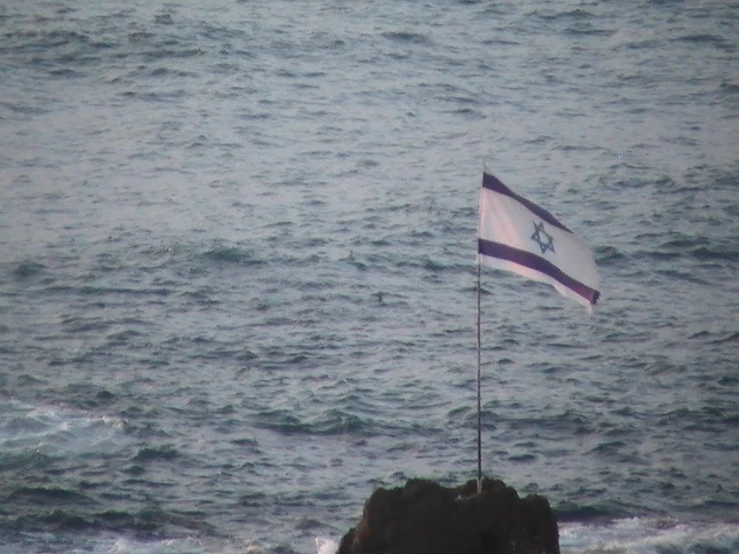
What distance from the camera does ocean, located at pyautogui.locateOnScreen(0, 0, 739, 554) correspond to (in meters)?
24.9

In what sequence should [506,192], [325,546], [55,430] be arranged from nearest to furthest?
[506,192], [325,546], [55,430]

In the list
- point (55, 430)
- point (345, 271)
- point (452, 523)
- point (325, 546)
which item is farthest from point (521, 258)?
point (345, 271)

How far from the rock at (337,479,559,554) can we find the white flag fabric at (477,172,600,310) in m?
A: 2.61

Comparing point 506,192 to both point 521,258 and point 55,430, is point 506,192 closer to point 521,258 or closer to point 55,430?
point 521,258

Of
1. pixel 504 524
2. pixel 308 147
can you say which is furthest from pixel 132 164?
pixel 504 524

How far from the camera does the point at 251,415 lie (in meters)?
27.3

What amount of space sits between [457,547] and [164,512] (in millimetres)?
6911

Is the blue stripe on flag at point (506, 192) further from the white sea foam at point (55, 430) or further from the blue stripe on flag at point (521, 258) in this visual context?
the white sea foam at point (55, 430)

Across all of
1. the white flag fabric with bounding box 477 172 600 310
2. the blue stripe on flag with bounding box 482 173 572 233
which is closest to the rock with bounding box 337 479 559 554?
the white flag fabric with bounding box 477 172 600 310

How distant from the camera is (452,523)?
18109mm

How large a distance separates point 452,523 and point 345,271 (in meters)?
17.1

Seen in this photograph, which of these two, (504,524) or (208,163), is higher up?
(504,524)

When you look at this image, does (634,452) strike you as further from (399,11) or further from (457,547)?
(399,11)

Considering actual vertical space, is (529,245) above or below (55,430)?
above
